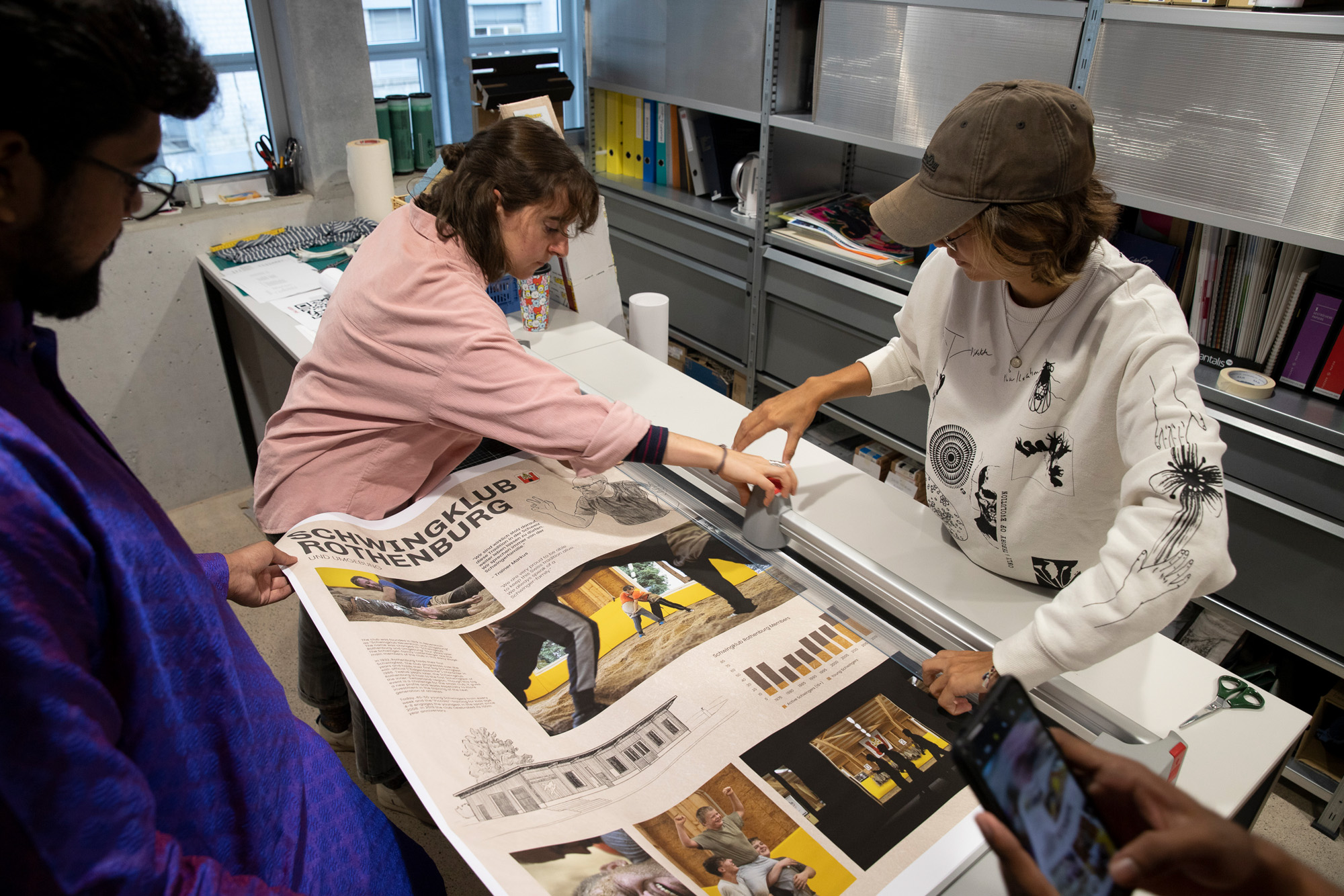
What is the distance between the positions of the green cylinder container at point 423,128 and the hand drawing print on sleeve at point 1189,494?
2605 millimetres

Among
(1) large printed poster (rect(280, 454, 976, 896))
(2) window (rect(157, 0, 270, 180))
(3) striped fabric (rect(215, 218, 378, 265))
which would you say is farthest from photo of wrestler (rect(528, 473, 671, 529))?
(2) window (rect(157, 0, 270, 180))

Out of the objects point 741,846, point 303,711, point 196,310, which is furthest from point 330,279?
point 741,846

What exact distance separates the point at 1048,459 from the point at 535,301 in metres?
1.33

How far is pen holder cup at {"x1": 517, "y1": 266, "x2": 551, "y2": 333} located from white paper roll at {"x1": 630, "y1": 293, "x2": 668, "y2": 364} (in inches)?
8.8

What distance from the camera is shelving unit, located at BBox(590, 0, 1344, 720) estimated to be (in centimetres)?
155

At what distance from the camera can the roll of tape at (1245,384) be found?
5.71 ft

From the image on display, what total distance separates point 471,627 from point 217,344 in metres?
2.09

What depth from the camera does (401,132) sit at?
280cm

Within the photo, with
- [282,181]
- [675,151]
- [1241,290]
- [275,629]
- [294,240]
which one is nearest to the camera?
[1241,290]

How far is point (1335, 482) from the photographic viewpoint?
1.62 metres

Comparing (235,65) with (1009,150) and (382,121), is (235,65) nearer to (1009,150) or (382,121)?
(382,121)

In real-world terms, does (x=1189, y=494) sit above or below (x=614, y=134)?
below

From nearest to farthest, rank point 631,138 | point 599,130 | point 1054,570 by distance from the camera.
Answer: point 1054,570 < point 631,138 < point 599,130

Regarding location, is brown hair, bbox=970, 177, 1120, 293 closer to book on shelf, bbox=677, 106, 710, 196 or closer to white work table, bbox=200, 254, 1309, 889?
white work table, bbox=200, 254, 1309, 889
